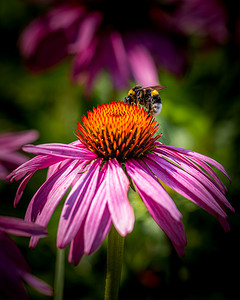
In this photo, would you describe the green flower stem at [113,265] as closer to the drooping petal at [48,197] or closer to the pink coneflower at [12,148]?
the drooping petal at [48,197]

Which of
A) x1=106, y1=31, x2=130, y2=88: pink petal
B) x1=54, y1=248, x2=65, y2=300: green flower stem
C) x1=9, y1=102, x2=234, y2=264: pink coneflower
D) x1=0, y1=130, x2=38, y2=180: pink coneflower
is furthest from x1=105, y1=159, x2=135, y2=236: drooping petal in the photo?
x1=106, y1=31, x2=130, y2=88: pink petal

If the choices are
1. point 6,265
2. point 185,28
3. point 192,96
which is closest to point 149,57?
point 185,28

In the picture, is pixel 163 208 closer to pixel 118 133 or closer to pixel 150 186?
pixel 150 186

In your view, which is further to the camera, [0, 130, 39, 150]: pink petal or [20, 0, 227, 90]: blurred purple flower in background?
[20, 0, 227, 90]: blurred purple flower in background

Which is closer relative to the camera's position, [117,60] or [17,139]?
[17,139]

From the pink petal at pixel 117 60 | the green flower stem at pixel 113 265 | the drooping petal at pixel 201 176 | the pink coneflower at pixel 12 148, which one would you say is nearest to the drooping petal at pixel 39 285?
the green flower stem at pixel 113 265

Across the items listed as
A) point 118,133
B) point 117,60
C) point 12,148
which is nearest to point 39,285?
point 118,133

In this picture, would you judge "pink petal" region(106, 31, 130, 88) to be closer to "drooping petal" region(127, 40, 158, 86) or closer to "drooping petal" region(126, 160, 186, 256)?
"drooping petal" region(127, 40, 158, 86)
